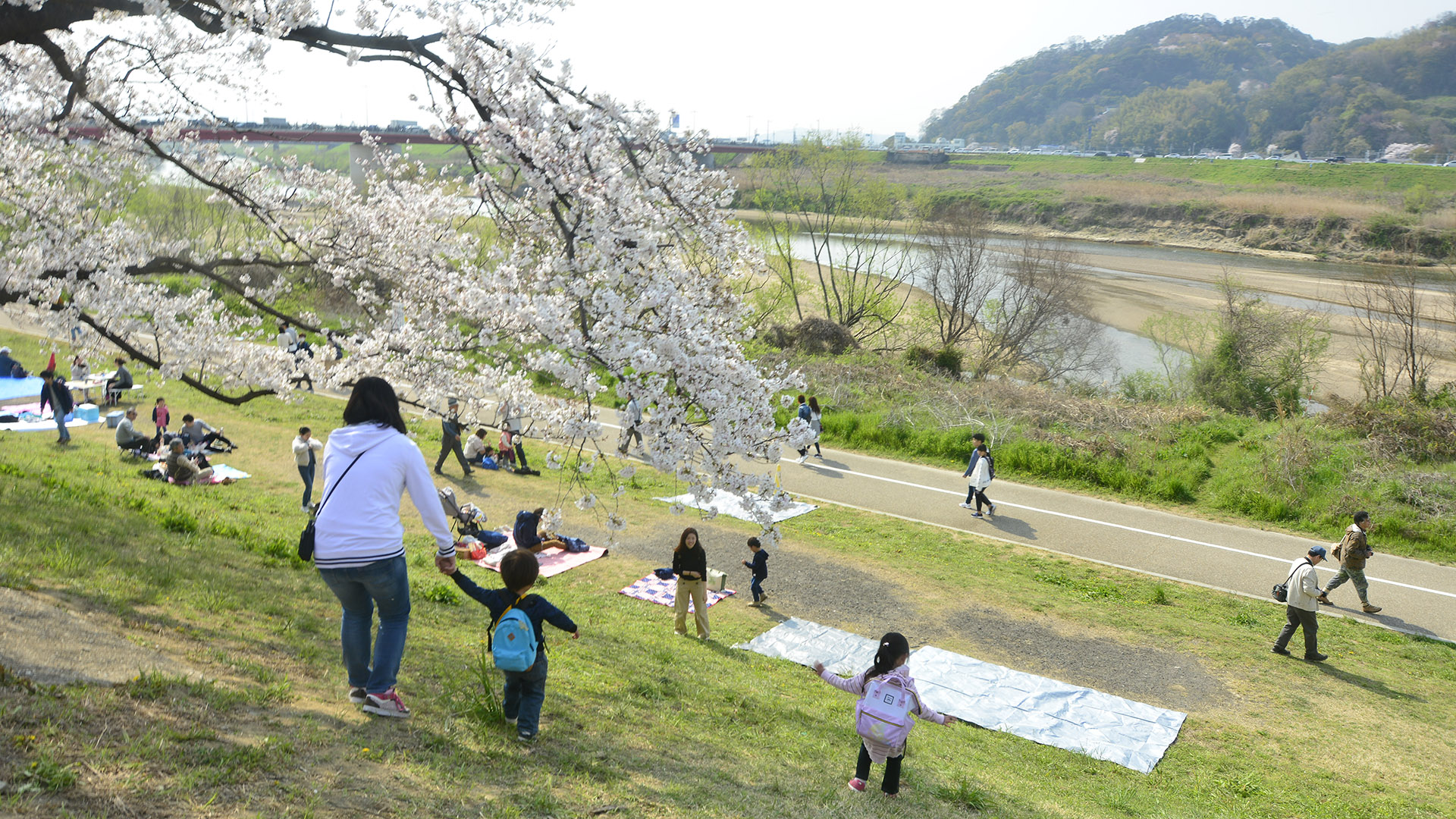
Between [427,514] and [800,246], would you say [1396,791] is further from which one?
[800,246]

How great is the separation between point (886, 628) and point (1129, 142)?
634ft

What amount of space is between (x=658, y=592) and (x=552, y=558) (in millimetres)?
2098

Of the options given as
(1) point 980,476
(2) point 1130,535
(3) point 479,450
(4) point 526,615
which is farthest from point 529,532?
(2) point 1130,535

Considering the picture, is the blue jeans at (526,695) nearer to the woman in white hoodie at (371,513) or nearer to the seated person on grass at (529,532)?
the woman in white hoodie at (371,513)

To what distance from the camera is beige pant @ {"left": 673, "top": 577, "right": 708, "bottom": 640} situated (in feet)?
33.2

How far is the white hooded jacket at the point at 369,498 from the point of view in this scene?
14.6 feet

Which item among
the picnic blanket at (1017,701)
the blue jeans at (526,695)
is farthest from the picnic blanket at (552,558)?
the blue jeans at (526,695)

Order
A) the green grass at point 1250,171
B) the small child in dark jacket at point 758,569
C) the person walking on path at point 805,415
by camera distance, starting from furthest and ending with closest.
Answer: the green grass at point 1250,171 < the person walking on path at point 805,415 < the small child in dark jacket at point 758,569

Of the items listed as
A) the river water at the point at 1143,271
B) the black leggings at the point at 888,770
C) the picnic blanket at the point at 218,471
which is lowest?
the picnic blanket at the point at 218,471

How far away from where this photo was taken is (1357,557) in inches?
482

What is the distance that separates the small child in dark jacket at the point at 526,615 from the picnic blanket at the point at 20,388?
74.6 ft

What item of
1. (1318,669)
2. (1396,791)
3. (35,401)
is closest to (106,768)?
(1396,791)

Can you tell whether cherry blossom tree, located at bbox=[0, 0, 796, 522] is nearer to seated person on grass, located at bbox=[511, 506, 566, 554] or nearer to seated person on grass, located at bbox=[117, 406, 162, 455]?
seated person on grass, located at bbox=[511, 506, 566, 554]

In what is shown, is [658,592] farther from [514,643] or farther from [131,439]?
[131,439]
